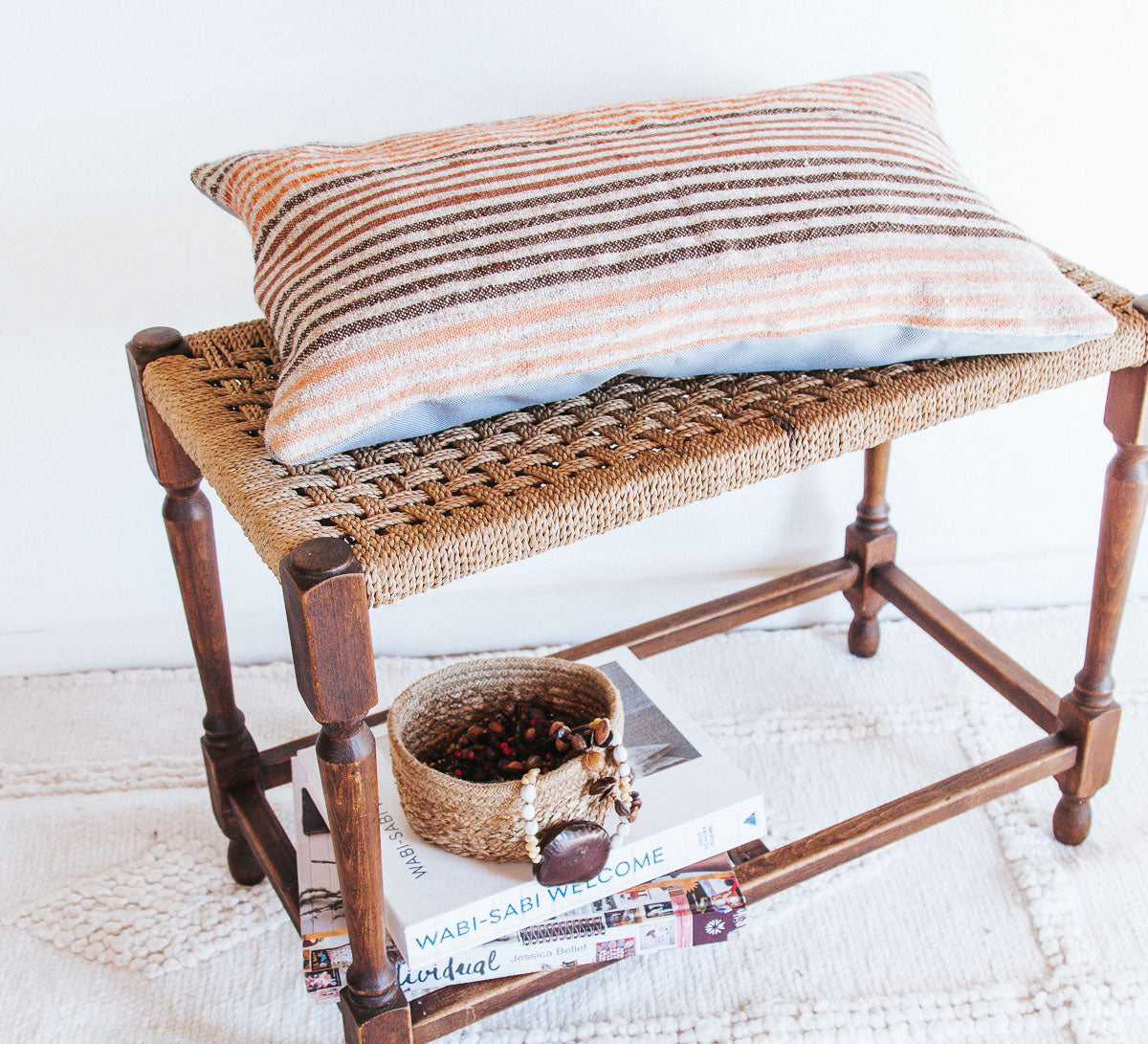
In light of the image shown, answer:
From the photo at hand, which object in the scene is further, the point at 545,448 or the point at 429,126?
the point at 429,126

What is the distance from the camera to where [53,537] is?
46.7 inches

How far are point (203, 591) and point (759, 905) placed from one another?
509 mm

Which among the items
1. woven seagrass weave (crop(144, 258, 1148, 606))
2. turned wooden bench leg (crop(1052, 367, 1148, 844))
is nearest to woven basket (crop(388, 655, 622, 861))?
woven seagrass weave (crop(144, 258, 1148, 606))

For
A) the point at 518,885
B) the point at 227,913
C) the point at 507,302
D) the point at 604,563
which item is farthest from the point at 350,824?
the point at 604,563

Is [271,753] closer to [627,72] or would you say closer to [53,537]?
[53,537]

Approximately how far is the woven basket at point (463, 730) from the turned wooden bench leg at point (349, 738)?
0.07 metres

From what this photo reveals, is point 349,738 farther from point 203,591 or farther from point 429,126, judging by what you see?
point 429,126

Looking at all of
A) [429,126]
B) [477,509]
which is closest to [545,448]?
[477,509]

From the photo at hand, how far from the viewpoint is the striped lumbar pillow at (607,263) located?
63 cm

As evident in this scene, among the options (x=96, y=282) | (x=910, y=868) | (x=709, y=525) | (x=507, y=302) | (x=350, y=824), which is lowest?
(x=910, y=868)

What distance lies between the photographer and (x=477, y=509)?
626 millimetres

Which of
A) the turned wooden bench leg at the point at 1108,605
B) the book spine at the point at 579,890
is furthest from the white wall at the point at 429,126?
the book spine at the point at 579,890

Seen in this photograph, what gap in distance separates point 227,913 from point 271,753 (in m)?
0.14

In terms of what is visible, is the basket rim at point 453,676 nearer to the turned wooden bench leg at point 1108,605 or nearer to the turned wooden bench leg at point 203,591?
the turned wooden bench leg at point 203,591
